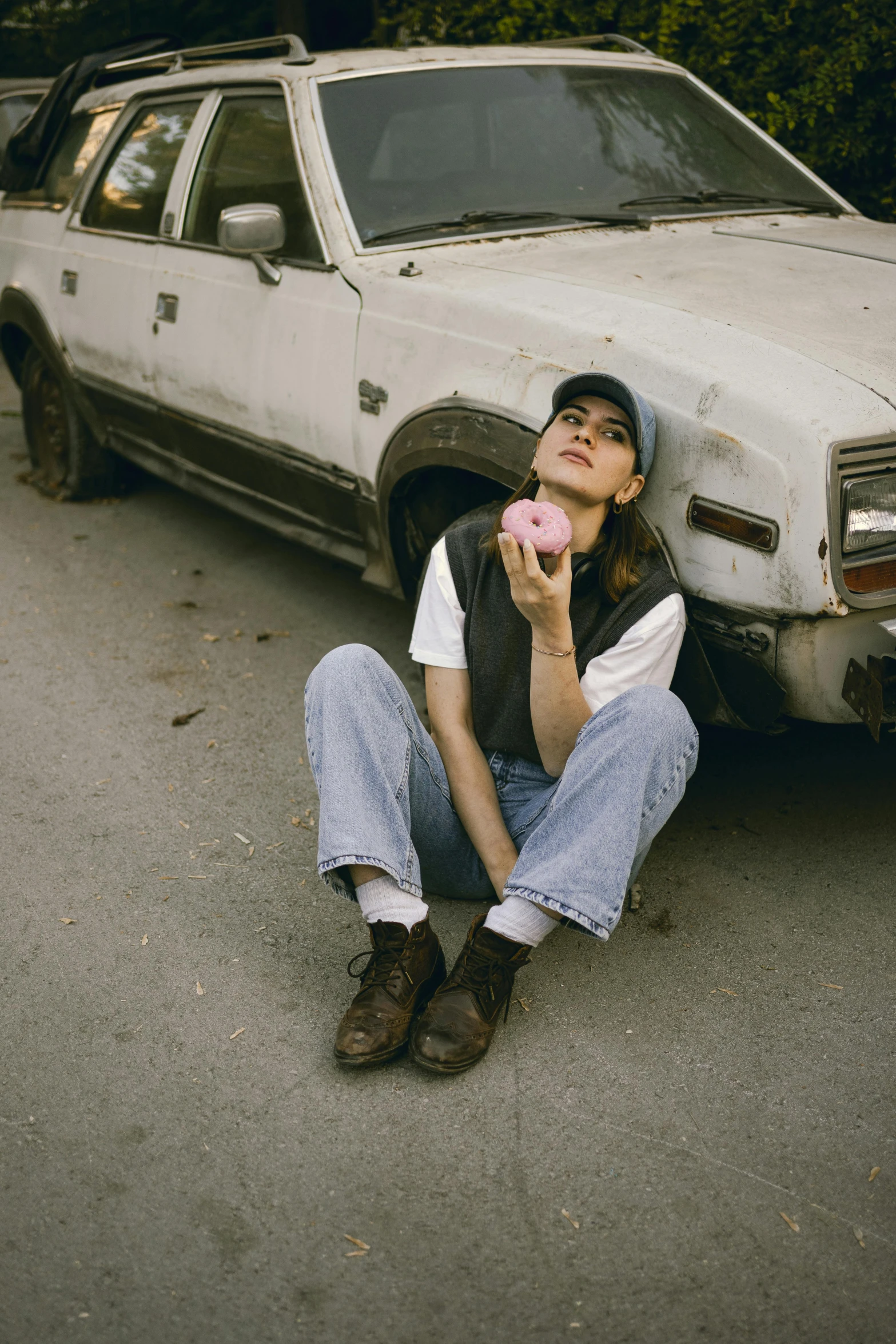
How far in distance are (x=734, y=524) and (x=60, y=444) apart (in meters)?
4.44

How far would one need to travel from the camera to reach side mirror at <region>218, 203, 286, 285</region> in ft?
11.8


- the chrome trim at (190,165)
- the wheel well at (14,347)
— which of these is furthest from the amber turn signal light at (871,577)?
the wheel well at (14,347)

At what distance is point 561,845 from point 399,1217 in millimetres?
738

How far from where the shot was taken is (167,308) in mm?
4465

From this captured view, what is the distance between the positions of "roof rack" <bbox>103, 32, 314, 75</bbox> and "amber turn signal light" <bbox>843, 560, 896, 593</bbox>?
2.71 m

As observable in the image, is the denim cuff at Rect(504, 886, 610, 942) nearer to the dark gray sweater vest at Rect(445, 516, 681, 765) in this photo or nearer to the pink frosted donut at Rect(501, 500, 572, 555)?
the dark gray sweater vest at Rect(445, 516, 681, 765)

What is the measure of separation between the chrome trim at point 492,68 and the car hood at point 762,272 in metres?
0.04

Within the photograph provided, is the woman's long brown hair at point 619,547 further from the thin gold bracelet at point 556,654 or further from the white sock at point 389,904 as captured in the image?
the white sock at point 389,904

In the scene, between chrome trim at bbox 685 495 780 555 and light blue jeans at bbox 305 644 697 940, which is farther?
chrome trim at bbox 685 495 780 555

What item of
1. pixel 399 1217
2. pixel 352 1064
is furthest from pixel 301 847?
pixel 399 1217

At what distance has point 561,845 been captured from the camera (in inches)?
92.4

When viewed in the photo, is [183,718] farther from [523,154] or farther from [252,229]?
[523,154]

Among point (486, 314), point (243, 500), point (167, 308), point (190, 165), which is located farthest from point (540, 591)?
point (190, 165)

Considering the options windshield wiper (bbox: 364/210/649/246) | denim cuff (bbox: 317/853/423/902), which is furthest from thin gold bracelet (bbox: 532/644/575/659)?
windshield wiper (bbox: 364/210/649/246)
